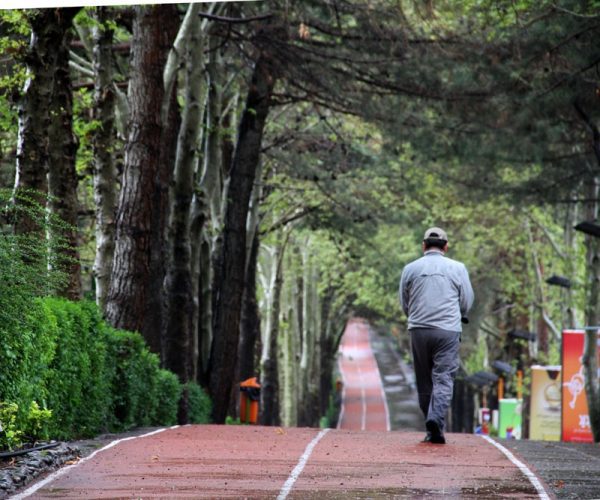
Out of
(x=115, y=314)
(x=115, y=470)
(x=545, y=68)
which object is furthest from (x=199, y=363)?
(x=115, y=470)

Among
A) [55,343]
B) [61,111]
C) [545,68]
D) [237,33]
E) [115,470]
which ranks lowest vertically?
[115,470]

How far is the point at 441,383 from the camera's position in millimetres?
12125

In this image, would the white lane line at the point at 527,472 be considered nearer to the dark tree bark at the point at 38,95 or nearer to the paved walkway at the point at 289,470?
the paved walkway at the point at 289,470

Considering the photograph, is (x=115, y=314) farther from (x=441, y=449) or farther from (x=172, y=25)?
(x=441, y=449)

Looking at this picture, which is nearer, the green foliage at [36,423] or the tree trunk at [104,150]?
the green foliage at [36,423]

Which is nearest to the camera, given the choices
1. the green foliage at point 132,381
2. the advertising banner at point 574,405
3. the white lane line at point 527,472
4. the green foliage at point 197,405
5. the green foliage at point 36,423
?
the white lane line at point 527,472

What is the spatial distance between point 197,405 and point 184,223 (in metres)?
3.23

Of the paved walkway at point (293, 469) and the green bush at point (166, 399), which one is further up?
the green bush at point (166, 399)

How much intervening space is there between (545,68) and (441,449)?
29.5 ft

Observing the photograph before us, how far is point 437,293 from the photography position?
1230 centimetres

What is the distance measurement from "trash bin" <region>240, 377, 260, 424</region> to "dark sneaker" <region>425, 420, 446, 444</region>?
608 inches

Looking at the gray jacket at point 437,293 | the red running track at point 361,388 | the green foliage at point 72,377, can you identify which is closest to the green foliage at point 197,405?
the green foliage at point 72,377

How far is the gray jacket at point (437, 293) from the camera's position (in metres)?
12.3

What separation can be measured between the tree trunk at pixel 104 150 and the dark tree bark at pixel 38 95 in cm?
473
